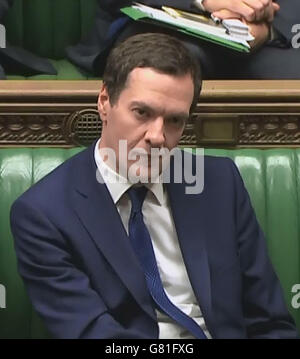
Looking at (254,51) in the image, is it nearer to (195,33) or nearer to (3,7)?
(195,33)

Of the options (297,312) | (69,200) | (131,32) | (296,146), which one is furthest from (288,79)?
(69,200)

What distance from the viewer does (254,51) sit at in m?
1.81

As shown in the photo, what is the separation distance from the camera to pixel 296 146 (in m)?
1.63

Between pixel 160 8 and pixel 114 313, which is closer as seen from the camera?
pixel 114 313

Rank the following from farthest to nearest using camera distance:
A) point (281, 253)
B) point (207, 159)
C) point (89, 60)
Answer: point (89, 60)
point (281, 253)
point (207, 159)

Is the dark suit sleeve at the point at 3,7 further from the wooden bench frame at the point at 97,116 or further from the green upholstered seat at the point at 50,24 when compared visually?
the wooden bench frame at the point at 97,116

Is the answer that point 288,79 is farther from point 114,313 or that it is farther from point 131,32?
point 114,313

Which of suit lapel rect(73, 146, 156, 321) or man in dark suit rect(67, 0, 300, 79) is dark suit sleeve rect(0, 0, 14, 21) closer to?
man in dark suit rect(67, 0, 300, 79)

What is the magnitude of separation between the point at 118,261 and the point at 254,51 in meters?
0.69

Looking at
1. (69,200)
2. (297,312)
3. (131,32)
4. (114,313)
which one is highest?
(131,32)

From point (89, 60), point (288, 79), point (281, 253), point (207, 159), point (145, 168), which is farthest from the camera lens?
point (89, 60)

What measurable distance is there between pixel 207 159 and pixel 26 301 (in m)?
0.42

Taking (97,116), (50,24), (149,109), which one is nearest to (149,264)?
(149,109)

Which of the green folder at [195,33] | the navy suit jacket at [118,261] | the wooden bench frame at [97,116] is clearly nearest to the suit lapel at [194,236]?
the navy suit jacket at [118,261]
